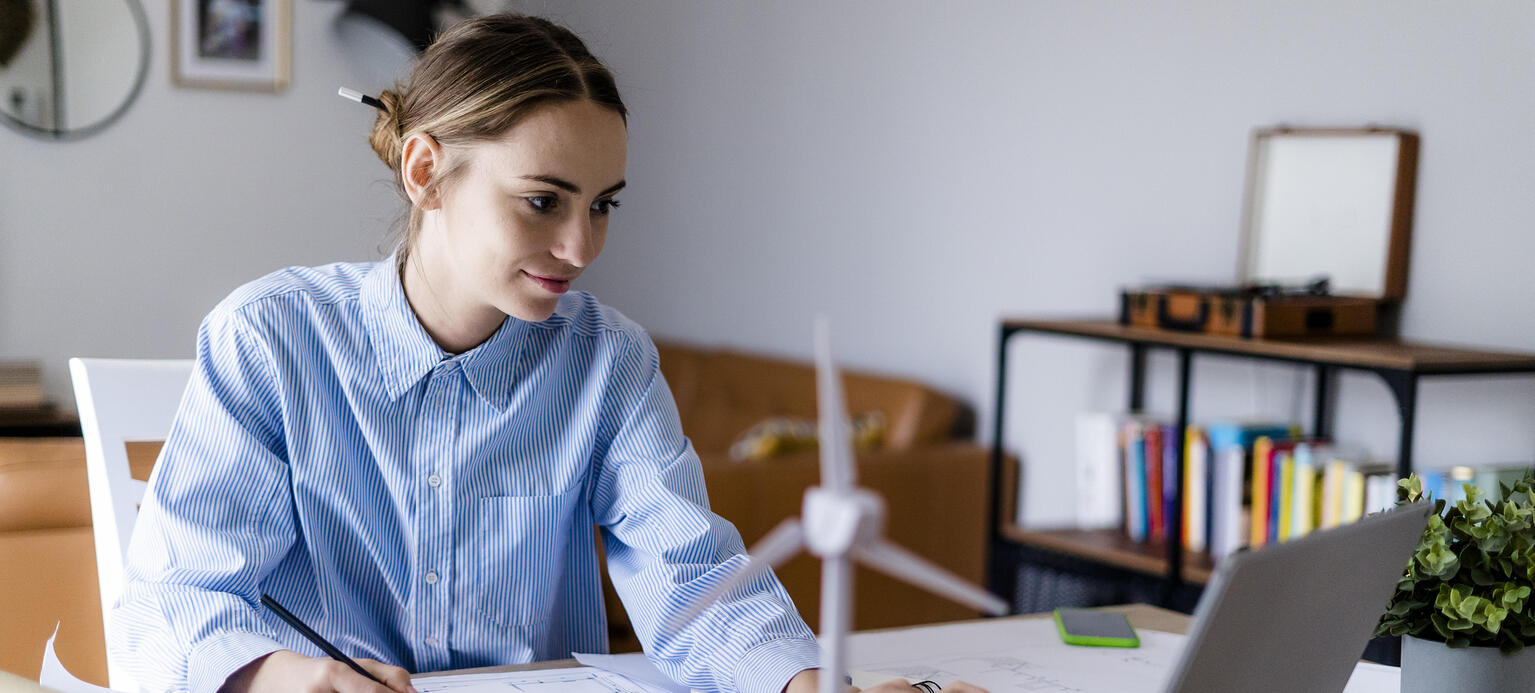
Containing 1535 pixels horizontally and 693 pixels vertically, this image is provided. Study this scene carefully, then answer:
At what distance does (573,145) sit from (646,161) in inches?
155

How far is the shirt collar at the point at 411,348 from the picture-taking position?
1242 mm

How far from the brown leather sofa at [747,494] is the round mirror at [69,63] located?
1.90 metres

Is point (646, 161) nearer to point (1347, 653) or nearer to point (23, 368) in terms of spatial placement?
point (23, 368)

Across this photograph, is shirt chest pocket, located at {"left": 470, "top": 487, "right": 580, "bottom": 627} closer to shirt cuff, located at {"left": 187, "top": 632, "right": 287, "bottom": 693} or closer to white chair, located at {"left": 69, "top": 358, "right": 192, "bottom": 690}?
shirt cuff, located at {"left": 187, "top": 632, "right": 287, "bottom": 693}

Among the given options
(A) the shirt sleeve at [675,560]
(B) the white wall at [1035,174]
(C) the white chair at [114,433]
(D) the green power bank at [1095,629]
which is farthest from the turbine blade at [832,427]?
(B) the white wall at [1035,174]

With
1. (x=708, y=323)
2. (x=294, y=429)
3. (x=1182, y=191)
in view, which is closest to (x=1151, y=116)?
(x=1182, y=191)

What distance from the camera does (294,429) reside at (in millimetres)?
1215

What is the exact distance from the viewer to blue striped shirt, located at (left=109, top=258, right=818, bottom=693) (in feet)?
3.78

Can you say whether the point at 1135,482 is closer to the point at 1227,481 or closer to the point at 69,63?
the point at 1227,481

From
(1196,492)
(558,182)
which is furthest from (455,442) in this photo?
(1196,492)

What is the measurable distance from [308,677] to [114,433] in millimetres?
492

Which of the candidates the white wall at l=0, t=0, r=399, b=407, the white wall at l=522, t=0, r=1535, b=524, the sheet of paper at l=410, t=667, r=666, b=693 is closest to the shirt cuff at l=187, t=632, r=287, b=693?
the sheet of paper at l=410, t=667, r=666, b=693

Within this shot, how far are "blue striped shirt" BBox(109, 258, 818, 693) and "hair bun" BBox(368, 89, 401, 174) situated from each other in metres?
0.10

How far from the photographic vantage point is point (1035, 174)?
11.3ft
